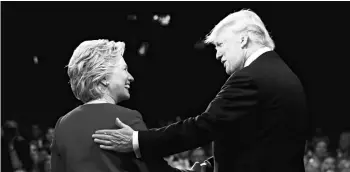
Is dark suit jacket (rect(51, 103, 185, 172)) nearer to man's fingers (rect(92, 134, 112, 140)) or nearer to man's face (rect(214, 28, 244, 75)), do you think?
man's fingers (rect(92, 134, 112, 140))

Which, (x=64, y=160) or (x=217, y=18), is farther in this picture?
(x=217, y=18)

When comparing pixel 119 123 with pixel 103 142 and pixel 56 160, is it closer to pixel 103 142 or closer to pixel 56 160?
pixel 103 142

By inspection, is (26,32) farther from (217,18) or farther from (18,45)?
(217,18)

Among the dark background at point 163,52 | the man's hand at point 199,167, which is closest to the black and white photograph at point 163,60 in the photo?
the dark background at point 163,52

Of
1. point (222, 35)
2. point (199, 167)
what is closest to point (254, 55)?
point (222, 35)

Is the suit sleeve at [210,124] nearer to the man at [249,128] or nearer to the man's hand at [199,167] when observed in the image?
the man at [249,128]

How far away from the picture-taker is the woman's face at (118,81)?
2.46 m

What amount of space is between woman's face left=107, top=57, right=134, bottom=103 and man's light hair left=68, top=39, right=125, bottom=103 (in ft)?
0.06

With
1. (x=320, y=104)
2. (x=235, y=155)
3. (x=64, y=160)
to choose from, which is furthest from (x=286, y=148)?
(x=320, y=104)

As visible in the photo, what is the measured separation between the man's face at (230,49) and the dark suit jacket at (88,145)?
0.44 meters

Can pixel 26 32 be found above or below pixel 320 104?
above

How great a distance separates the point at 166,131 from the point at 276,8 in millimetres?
5700

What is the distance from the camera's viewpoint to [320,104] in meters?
8.95

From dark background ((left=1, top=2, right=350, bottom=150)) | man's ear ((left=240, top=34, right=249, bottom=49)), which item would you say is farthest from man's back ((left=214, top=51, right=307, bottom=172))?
dark background ((left=1, top=2, right=350, bottom=150))
